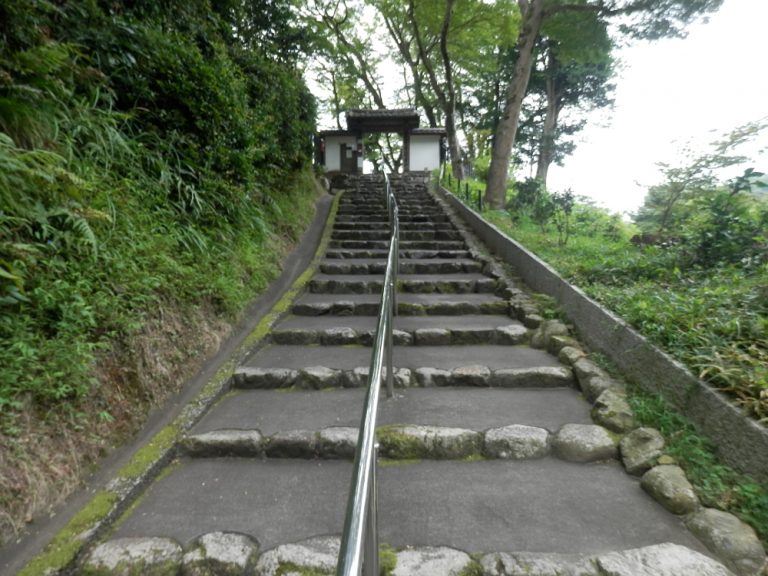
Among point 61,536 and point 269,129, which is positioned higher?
point 269,129

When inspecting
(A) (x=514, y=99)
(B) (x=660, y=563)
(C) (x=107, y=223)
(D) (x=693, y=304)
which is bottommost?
(B) (x=660, y=563)

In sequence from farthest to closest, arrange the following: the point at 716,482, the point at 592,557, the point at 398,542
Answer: the point at 716,482
the point at 398,542
the point at 592,557

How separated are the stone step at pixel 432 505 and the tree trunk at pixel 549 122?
1577 cm

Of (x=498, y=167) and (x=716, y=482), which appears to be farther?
(x=498, y=167)

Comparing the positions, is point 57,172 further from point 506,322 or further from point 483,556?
point 506,322

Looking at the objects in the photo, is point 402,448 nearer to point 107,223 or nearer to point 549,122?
point 107,223

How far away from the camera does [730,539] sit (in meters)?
1.42

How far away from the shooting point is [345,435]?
211cm

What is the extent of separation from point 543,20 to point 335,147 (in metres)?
10.6

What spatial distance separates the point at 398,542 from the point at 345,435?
0.66 meters

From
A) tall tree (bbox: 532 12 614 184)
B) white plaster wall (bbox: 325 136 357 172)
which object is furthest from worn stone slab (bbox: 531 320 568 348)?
white plaster wall (bbox: 325 136 357 172)

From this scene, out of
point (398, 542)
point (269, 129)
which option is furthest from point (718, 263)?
point (269, 129)

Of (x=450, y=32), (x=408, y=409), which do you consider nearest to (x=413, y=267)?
(x=408, y=409)

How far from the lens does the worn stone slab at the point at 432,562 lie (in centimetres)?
142
